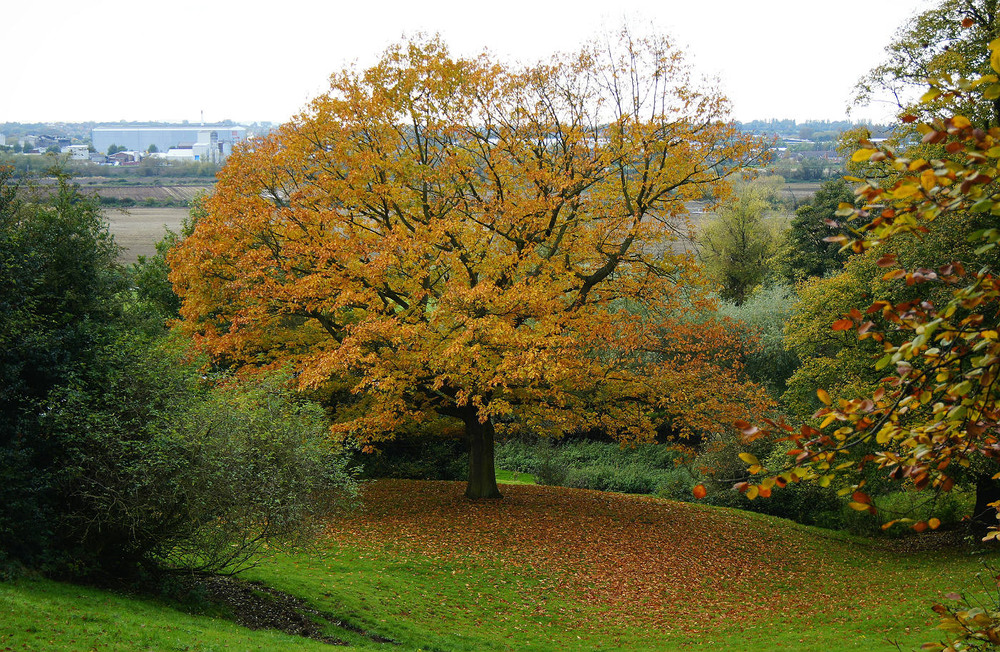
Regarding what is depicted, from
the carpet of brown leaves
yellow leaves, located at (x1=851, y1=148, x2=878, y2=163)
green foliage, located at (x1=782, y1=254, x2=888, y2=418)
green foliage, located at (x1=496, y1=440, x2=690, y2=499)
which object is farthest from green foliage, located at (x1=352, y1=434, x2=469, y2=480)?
yellow leaves, located at (x1=851, y1=148, x2=878, y2=163)

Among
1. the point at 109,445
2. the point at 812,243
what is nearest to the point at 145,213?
the point at 812,243

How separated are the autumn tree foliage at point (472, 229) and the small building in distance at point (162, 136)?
4434 inches

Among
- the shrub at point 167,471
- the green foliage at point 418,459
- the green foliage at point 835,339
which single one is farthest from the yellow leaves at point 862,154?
the green foliage at point 418,459

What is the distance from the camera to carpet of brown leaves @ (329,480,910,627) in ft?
56.0

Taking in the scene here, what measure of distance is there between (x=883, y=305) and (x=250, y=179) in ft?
70.3

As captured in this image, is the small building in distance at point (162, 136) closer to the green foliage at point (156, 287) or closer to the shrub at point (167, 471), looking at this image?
the green foliage at point (156, 287)

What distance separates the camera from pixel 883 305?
12.7 feet

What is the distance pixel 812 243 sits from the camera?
44.9 meters

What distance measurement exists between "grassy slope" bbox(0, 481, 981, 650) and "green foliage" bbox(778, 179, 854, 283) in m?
23.1

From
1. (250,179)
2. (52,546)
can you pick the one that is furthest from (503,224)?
(52,546)

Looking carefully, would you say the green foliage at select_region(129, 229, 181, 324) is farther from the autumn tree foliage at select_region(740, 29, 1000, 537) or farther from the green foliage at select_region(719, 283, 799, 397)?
the autumn tree foliage at select_region(740, 29, 1000, 537)

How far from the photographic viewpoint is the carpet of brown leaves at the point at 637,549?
17.1m

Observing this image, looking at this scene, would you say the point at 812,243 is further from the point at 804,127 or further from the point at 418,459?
the point at 804,127

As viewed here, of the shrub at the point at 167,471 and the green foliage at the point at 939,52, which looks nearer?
the shrub at the point at 167,471
